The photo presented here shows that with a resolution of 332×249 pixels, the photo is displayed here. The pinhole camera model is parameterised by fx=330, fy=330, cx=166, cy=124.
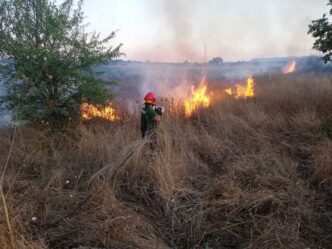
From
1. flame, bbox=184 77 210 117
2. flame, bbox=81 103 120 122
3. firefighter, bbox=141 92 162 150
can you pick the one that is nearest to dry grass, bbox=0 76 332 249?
firefighter, bbox=141 92 162 150

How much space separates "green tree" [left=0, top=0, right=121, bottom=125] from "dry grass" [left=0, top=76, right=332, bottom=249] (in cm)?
71

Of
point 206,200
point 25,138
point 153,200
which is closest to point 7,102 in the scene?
point 25,138

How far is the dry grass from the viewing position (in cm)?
381

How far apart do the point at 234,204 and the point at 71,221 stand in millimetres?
2124

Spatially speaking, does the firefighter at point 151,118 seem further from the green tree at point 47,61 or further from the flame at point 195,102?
the flame at point 195,102

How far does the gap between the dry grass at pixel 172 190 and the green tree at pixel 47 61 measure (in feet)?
2.34

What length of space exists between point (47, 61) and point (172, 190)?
13.7 feet

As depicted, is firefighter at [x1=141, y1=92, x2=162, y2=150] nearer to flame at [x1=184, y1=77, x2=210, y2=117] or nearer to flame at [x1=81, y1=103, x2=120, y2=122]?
flame at [x1=81, y1=103, x2=120, y2=122]

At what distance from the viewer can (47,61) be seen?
7.08m

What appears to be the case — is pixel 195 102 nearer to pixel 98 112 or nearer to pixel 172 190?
pixel 98 112

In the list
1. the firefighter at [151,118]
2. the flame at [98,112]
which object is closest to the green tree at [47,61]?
the flame at [98,112]

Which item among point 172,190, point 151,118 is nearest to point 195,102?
point 151,118

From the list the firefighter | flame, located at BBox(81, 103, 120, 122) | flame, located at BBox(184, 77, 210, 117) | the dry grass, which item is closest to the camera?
the dry grass

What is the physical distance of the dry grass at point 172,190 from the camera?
150 inches
